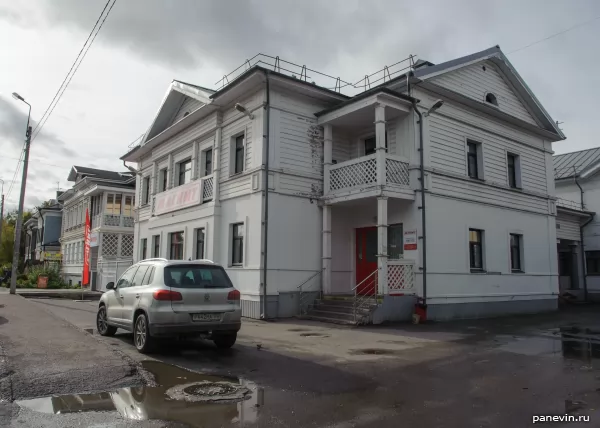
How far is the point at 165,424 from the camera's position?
190 inches

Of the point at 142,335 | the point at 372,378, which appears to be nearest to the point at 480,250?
the point at 372,378

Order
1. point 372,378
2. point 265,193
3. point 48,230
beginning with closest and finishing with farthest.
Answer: point 372,378 → point 265,193 → point 48,230

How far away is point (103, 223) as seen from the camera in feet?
108

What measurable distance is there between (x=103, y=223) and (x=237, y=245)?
65.4 feet

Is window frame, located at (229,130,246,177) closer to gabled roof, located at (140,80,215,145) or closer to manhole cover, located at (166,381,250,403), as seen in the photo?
gabled roof, located at (140,80,215,145)

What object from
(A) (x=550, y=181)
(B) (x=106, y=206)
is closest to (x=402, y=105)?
(A) (x=550, y=181)

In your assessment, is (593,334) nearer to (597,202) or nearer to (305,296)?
(305,296)

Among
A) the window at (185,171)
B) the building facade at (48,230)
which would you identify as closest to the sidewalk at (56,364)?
the window at (185,171)

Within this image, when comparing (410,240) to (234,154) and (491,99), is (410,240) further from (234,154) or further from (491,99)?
(491,99)

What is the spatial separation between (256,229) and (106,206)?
22432 mm

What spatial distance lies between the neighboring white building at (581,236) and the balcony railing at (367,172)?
1358cm

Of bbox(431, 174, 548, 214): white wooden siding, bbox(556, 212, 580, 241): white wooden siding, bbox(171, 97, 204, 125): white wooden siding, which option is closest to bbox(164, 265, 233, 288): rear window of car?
bbox(431, 174, 548, 214): white wooden siding

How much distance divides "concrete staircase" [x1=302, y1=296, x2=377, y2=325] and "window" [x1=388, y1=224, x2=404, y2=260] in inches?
86.4

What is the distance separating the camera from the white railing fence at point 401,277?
46.5 ft
